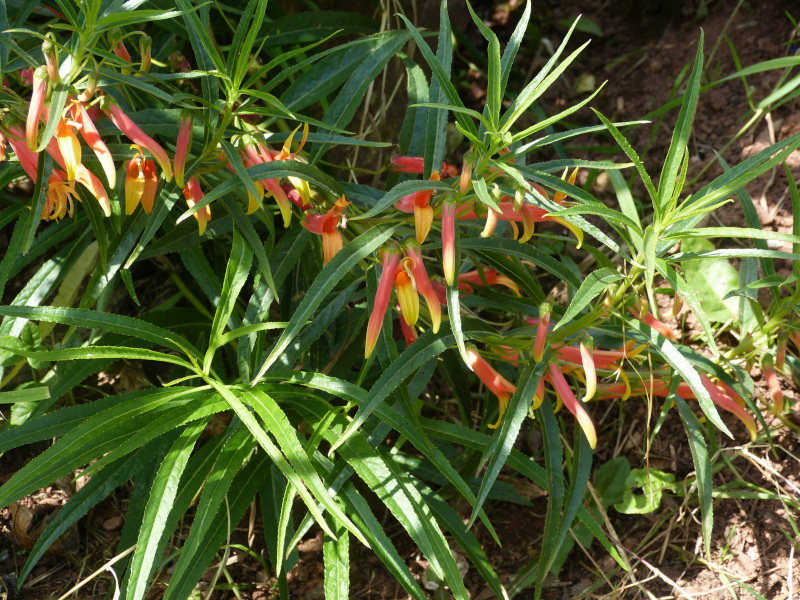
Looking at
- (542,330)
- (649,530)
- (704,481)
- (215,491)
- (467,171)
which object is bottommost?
(649,530)

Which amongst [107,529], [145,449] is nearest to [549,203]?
[145,449]

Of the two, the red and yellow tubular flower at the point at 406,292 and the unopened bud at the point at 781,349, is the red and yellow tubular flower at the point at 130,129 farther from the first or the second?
the unopened bud at the point at 781,349

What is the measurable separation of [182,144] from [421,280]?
15.0 inches

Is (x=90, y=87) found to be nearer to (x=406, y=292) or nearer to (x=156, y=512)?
(x=406, y=292)

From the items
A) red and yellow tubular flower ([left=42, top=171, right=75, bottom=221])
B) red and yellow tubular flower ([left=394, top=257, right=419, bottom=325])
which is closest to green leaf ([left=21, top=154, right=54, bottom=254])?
red and yellow tubular flower ([left=42, top=171, right=75, bottom=221])

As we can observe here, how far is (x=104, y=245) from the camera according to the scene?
1060mm

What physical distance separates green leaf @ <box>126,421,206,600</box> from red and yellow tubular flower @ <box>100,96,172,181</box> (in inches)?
17.2

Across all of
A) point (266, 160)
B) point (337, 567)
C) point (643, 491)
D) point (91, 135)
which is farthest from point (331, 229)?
point (643, 491)

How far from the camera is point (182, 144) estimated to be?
958mm

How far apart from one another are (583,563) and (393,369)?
762mm

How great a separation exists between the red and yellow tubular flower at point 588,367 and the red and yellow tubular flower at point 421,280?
0.67 feet

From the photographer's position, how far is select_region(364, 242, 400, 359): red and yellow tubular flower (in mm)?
915

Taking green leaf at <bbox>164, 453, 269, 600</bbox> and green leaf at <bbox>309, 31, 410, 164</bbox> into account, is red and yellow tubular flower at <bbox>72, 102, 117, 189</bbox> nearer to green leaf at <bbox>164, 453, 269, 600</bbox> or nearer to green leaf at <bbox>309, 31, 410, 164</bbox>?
green leaf at <bbox>309, 31, 410, 164</bbox>

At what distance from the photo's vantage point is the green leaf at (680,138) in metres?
0.85
